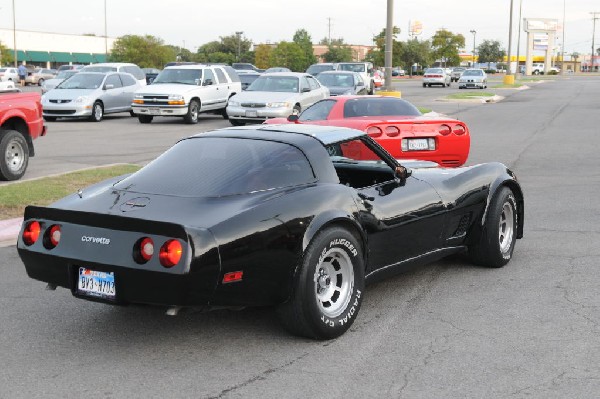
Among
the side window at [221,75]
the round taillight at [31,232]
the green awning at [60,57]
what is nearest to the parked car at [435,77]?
the side window at [221,75]

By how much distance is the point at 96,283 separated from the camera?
15.5 ft

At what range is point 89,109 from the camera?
2512 cm

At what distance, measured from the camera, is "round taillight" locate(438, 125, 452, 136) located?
481 inches

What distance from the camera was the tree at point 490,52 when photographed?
165 metres

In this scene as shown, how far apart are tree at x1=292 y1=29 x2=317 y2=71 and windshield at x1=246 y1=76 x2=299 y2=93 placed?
203ft

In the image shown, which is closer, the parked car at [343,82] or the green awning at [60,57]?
the parked car at [343,82]

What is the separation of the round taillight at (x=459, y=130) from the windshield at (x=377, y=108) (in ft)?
3.17

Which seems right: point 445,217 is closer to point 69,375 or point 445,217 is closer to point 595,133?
point 69,375

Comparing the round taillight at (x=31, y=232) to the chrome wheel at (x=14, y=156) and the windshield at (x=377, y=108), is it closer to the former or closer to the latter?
the chrome wheel at (x=14, y=156)

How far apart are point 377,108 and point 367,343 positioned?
28.1 feet

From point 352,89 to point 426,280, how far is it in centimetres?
2183

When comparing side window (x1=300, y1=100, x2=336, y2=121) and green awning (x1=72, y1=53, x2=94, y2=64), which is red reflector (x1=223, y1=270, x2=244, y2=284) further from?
green awning (x1=72, y1=53, x2=94, y2=64)

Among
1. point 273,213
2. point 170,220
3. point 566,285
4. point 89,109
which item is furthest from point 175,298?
point 89,109

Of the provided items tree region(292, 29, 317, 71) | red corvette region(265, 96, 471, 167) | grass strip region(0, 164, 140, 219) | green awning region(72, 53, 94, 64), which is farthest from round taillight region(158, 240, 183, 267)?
green awning region(72, 53, 94, 64)
